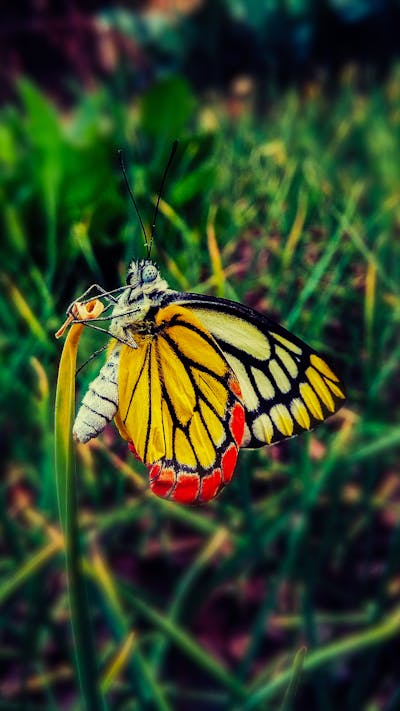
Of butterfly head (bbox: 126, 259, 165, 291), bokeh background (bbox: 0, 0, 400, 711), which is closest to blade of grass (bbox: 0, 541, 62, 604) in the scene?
bokeh background (bbox: 0, 0, 400, 711)

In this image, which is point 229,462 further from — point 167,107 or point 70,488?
point 167,107

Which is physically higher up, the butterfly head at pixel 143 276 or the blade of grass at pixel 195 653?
the butterfly head at pixel 143 276

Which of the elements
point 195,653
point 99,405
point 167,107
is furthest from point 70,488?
point 167,107

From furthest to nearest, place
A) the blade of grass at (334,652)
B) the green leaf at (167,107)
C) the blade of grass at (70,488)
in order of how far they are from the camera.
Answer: the green leaf at (167,107)
the blade of grass at (334,652)
the blade of grass at (70,488)

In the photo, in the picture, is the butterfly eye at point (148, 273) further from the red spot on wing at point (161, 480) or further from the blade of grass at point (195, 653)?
the blade of grass at point (195, 653)

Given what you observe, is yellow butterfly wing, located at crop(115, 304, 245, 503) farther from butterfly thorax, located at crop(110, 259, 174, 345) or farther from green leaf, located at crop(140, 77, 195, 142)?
green leaf, located at crop(140, 77, 195, 142)

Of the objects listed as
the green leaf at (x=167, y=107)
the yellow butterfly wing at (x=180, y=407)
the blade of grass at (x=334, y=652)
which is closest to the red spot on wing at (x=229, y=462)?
the yellow butterfly wing at (x=180, y=407)
